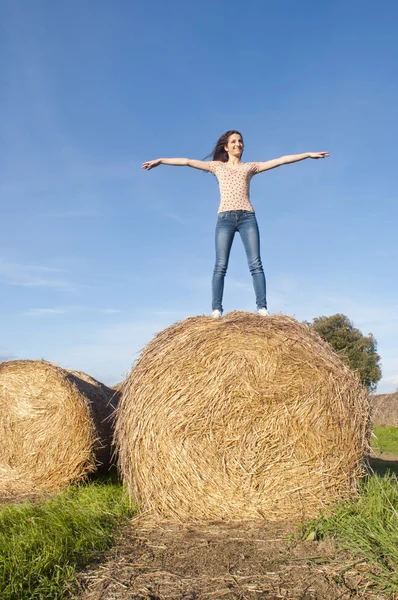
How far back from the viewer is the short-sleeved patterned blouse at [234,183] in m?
6.37

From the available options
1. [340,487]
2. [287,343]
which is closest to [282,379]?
[287,343]

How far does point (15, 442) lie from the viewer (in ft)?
23.4

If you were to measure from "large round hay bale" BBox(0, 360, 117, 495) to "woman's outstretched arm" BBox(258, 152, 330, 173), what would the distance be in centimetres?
356

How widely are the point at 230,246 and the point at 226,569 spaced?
3.50m

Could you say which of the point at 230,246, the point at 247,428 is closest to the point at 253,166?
the point at 230,246

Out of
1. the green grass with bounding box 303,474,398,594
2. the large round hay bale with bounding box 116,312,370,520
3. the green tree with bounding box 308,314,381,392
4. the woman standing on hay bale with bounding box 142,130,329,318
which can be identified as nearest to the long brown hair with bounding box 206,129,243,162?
the woman standing on hay bale with bounding box 142,130,329,318

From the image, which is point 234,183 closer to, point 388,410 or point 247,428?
point 247,428

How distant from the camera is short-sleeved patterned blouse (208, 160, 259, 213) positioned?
637 centimetres

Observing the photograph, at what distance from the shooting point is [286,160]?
21.5ft

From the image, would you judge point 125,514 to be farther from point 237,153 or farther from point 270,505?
point 237,153

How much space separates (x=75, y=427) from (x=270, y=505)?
2.92 meters

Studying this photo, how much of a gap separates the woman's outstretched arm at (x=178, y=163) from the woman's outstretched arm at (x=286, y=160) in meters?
0.68

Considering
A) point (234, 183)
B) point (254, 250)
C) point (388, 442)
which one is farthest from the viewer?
point (388, 442)

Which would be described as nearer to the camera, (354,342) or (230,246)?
(230,246)
